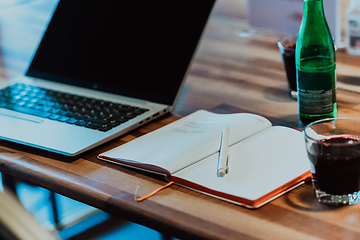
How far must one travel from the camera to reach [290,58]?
938 mm

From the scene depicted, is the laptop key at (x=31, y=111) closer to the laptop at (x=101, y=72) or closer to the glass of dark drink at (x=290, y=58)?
the laptop at (x=101, y=72)

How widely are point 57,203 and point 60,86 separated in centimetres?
86

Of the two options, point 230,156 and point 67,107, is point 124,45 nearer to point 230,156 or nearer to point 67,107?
point 67,107

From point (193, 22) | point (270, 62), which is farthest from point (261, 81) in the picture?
point (193, 22)

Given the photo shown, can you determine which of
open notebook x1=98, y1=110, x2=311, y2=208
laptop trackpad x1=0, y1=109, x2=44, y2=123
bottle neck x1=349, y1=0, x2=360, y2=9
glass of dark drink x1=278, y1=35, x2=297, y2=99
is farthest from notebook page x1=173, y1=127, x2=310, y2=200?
bottle neck x1=349, y1=0, x2=360, y2=9

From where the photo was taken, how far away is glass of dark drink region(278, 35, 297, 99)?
3.07 ft

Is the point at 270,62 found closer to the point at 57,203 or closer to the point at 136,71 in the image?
the point at 136,71

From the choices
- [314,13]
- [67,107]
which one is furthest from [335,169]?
[67,107]

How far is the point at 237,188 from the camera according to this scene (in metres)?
0.62

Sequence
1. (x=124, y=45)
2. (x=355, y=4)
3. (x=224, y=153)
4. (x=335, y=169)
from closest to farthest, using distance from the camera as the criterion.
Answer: (x=335, y=169)
(x=224, y=153)
(x=124, y=45)
(x=355, y=4)

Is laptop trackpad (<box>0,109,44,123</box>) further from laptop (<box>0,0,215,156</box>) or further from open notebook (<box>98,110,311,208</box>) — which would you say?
open notebook (<box>98,110,311,208</box>)

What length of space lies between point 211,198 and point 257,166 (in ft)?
0.31

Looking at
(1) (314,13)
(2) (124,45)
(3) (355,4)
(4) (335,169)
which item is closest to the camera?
(4) (335,169)

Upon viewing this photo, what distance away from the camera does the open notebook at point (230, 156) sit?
24.7 inches
